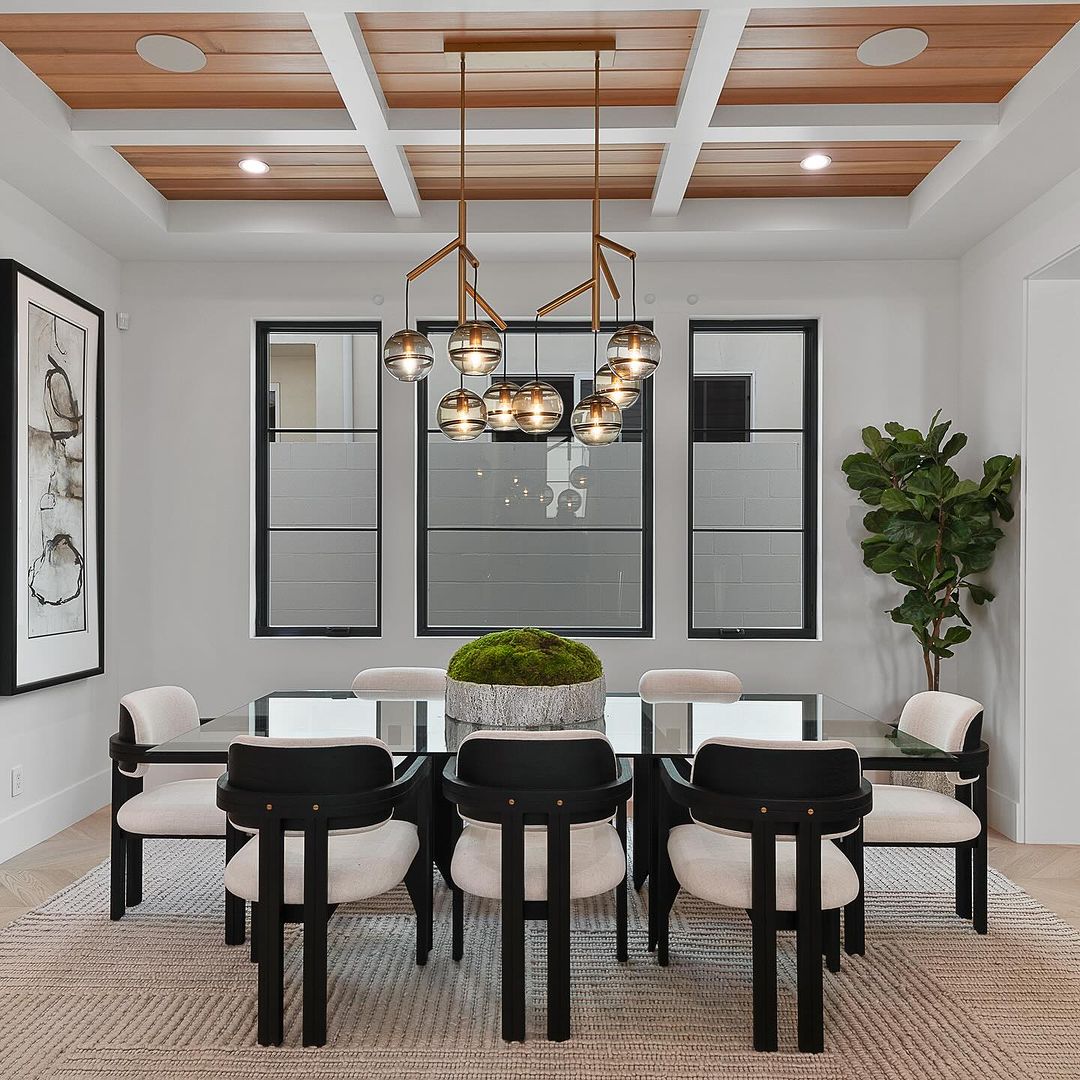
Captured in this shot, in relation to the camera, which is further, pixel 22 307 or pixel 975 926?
pixel 22 307

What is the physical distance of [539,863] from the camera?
8.93 ft

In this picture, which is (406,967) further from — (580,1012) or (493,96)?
(493,96)

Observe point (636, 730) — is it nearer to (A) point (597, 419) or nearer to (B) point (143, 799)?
(A) point (597, 419)

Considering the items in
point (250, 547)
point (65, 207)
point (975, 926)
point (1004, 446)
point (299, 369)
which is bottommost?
point (975, 926)

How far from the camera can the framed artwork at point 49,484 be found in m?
4.04

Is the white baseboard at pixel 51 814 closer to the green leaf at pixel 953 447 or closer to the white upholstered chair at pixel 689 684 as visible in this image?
the white upholstered chair at pixel 689 684

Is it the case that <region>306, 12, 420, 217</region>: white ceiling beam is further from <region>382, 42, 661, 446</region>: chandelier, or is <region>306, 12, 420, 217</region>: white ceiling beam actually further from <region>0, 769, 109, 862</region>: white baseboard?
<region>0, 769, 109, 862</region>: white baseboard

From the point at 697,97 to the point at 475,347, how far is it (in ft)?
4.21

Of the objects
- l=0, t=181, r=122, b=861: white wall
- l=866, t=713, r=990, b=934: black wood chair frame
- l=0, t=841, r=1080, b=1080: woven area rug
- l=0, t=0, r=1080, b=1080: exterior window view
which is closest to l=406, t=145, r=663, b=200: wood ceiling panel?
l=0, t=0, r=1080, b=1080: exterior window view

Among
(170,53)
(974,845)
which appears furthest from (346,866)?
(170,53)

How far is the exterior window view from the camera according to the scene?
8.45ft

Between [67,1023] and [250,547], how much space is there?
2897 millimetres

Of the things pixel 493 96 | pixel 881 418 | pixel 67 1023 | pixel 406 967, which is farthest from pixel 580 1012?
A: pixel 881 418

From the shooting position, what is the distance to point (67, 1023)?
265cm
